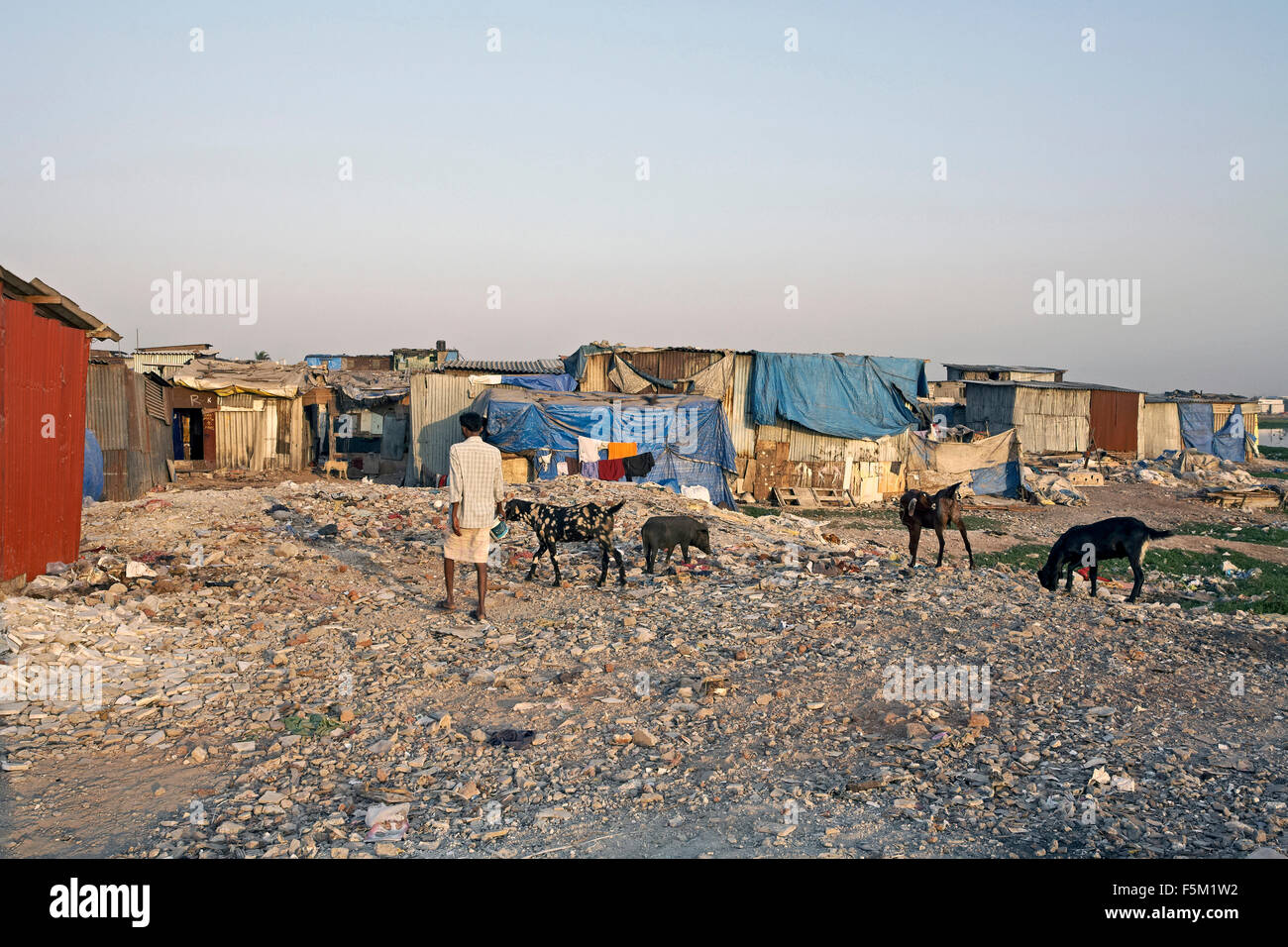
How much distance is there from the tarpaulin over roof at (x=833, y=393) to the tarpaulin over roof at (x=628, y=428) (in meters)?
2.79

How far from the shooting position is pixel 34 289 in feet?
27.4

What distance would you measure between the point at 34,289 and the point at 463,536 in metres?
5.15

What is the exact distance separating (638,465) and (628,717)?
587 inches

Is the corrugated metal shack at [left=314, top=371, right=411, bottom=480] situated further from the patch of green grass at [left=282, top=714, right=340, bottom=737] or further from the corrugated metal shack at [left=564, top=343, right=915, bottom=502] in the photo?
the patch of green grass at [left=282, top=714, right=340, bottom=737]

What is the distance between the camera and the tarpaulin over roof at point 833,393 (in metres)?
23.4

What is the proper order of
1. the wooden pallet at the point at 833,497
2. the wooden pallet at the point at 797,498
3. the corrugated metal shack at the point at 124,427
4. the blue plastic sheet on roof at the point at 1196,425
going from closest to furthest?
1. the corrugated metal shack at the point at 124,427
2. the wooden pallet at the point at 797,498
3. the wooden pallet at the point at 833,497
4. the blue plastic sheet on roof at the point at 1196,425

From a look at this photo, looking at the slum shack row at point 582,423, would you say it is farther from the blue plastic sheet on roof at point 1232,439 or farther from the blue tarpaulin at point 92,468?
the blue plastic sheet on roof at point 1232,439

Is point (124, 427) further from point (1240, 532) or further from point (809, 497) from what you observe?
point (1240, 532)

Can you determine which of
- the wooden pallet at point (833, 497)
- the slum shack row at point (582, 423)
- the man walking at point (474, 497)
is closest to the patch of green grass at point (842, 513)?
the wooden pallet at point (833, 497)

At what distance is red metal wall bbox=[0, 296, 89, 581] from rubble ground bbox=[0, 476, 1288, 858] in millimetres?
462

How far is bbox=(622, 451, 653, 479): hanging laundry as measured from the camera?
19.9m

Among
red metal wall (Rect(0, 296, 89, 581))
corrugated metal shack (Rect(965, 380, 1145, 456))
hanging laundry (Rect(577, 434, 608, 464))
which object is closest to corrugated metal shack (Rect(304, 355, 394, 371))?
hanging laundry (Rect(577, 434, 608, 464))
